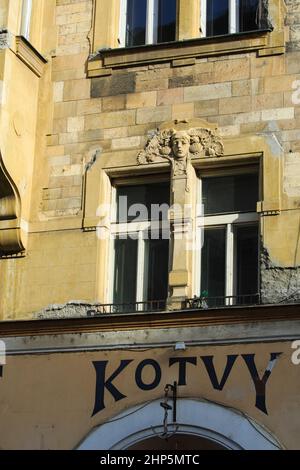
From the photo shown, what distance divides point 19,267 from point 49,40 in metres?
3.48

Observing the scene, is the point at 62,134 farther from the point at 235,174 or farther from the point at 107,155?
the point at 235,174

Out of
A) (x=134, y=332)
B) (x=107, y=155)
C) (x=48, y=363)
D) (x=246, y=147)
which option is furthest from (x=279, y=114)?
(x=48, y=363)

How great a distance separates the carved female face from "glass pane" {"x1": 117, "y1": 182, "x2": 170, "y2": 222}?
1.57ft

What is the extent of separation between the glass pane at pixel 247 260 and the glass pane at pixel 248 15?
2.91 meters

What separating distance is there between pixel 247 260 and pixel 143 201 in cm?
174

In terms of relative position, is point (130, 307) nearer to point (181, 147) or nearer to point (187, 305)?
point (187, 305)

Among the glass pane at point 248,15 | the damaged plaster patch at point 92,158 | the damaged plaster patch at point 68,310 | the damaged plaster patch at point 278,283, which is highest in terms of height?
the glass pane at point 248,15

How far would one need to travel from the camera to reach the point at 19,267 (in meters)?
14.6

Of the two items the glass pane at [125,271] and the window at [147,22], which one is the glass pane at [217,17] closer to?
the window at [147,22]

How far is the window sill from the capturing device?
47.2 feet

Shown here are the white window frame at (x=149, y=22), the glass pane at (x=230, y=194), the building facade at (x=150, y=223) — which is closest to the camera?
the building facade at (x=150, y=223)

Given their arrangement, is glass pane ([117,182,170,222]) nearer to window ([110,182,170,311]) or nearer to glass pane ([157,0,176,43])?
window ([110,182,170,311])

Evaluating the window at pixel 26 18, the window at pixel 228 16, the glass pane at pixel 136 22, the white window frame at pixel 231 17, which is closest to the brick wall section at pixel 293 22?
the window at pixel 228 16

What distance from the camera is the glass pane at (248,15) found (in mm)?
14797
